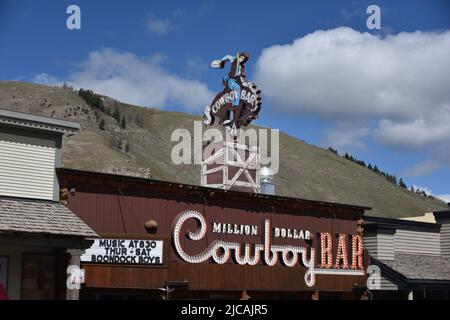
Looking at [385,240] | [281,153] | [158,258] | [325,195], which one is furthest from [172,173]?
[158,258]

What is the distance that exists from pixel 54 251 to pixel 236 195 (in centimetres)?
1010

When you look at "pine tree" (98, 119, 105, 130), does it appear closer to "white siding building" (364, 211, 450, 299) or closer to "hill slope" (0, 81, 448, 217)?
"hill slope" (0, 81, 448, 217)

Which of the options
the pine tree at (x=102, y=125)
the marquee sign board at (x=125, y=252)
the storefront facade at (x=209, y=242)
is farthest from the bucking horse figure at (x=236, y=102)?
the pine tree at (x=102, y=125)

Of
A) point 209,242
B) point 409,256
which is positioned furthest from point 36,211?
point 409,256

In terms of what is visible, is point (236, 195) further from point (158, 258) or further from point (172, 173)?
point (172, 173)

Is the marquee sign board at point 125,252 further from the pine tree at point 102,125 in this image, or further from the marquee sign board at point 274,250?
the pine tree at point 102,125

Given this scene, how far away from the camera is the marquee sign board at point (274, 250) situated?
31.0 m

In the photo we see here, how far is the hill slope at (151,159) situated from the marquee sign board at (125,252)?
2984 inches

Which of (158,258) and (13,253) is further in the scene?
(158,258)

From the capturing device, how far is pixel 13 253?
2495 centimetres

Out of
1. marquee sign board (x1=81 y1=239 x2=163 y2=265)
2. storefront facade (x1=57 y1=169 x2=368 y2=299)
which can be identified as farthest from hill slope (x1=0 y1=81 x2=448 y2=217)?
marquee sign board (x1=81 y1=239 x2=163 y2=265)

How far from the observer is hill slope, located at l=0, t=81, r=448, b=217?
11400 centimetres

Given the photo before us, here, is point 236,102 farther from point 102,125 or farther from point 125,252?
point 102,125
